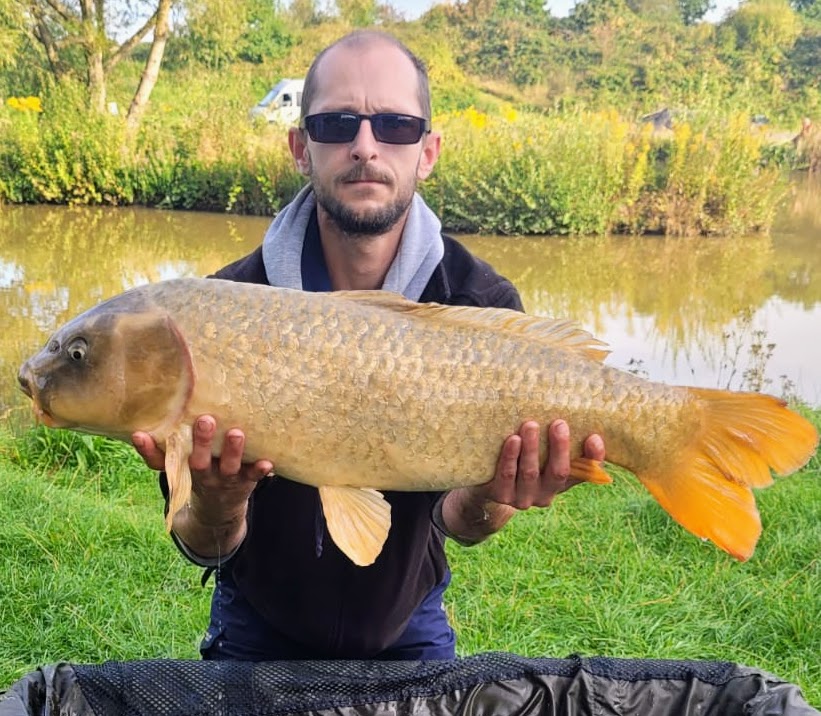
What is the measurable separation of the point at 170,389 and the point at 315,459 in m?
0.20

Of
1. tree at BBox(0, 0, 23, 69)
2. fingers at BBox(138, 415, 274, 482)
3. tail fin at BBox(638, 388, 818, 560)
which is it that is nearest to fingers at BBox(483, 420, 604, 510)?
tail fin at BBox(638, 388, 818, 560)

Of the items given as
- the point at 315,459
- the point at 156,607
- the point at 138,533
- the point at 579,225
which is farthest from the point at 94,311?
the point at 579,225

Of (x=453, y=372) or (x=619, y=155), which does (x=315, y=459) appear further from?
(x=619, y=155)

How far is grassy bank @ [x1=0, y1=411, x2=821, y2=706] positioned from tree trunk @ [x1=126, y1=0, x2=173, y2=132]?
9.99 meters

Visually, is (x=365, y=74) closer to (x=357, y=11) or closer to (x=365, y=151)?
(x=365, y=151)

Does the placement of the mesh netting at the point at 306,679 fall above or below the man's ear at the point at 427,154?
below

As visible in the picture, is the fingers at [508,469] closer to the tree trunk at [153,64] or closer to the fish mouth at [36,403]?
the fish mouth at [36,403]

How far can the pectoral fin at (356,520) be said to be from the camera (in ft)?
3.70

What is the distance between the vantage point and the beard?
1.45 metres

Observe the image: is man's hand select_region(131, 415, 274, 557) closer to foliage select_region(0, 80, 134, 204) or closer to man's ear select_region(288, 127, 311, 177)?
man's ear select_region(288, 127, 311, 177)

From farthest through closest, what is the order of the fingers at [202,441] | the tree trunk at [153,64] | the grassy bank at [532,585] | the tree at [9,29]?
1. the tree trunk at [153,64]
2. the tree at [9,29]
3. the grassy bank at [532,585]
4. the fingers at [202,441]

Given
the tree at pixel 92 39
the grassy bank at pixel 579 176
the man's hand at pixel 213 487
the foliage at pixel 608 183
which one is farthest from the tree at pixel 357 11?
the man's hand at pixel 213 487

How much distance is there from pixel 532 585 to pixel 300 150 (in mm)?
1272

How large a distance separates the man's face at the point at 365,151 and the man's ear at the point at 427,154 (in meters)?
0.01
